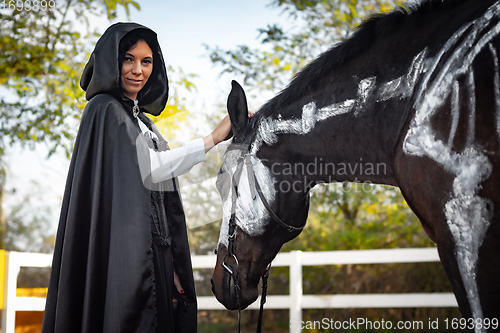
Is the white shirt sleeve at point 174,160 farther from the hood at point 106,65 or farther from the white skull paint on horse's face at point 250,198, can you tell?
the hood at point 106,65

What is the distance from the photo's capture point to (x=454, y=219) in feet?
3.89

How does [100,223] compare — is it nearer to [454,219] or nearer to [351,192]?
[454,219]

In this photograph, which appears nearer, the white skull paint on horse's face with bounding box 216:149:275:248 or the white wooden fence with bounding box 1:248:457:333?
the white skull paint on horse's face with bounding box 216:149:275:248

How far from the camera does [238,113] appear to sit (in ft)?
6.06

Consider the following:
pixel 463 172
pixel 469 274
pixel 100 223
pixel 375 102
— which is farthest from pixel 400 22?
pixel 100 223

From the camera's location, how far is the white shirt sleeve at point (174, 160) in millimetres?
1831

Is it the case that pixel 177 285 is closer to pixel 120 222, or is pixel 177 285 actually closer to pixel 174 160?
pixel 120 222

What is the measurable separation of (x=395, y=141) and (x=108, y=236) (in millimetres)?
1327

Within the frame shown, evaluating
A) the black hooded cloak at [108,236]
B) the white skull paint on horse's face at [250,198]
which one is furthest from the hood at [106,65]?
the white skull paint on horse's face at [250,198]

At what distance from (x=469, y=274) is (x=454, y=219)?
171 millimetres

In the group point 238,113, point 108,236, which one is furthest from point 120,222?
point 238,113

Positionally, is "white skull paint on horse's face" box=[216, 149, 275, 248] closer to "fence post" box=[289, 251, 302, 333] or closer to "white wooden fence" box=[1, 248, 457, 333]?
"white wooden fence" box=[1, 248, 457, 333]

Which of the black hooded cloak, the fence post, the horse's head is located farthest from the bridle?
the fence post

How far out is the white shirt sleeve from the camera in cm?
183
